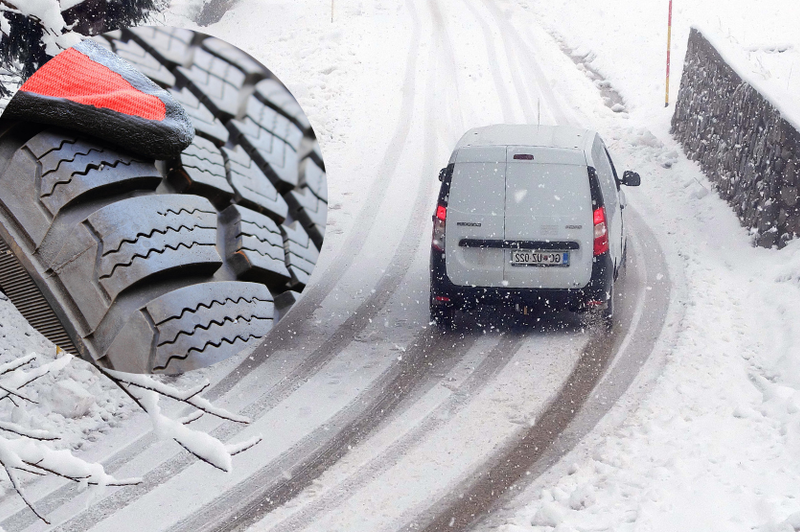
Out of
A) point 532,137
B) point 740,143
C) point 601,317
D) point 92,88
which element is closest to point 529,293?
point 601,317

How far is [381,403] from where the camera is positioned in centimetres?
668

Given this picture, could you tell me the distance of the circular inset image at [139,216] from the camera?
1.33 meters

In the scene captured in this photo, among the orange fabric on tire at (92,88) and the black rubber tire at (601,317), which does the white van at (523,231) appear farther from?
the orange fabric on tire at (92,88)

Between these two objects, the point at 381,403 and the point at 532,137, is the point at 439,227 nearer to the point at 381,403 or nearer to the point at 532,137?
the point at 532,137

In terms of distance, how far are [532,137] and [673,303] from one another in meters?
2.41

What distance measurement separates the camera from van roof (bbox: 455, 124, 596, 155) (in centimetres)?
770

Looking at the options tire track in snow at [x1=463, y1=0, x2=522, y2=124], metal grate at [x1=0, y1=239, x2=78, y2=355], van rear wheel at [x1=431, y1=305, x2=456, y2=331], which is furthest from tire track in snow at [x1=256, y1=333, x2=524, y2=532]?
tire track in snow at [x1=463, y1=0, x2=522, y2=124]

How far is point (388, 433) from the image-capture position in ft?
20.4

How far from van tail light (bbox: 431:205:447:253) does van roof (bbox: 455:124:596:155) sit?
0.74 m

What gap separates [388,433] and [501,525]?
53.8 inches

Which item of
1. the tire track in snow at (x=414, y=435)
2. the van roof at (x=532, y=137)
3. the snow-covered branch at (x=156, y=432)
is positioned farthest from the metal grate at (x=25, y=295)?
the van roof at (x=532, y=137)

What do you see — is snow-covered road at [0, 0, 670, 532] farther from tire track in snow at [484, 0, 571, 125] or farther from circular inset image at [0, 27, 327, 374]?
tire track in snow at [484, 0, 571, 125]

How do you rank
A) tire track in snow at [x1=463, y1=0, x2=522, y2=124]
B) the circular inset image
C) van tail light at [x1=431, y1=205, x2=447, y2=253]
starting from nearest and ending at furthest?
the circular inset image → van tail light at [x1=431, y1=205, x2=447, y2=253] → tire track in snow at [x1=463, y1=0, x2=522, y2=124]

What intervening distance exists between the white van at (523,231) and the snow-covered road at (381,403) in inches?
22.3
